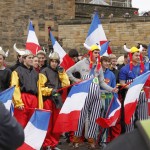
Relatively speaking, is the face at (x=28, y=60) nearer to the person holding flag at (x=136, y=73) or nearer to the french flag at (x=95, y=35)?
the person holding flag at (x=136, y=73)

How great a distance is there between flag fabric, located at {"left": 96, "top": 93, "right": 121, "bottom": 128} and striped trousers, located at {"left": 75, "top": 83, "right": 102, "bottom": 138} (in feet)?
0.35

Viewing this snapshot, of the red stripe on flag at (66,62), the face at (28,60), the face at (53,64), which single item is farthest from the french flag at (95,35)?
the face at (28,60)

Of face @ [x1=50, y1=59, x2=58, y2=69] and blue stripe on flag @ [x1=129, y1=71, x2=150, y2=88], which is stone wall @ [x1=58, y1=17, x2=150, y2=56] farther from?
face @ [x1=50, y1=59, x2=58, y2=69]

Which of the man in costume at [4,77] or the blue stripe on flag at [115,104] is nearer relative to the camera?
the man in costume at [4,77]

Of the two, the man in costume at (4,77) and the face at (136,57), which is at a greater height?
the face at (136,57)

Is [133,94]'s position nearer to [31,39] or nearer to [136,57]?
[136,57]

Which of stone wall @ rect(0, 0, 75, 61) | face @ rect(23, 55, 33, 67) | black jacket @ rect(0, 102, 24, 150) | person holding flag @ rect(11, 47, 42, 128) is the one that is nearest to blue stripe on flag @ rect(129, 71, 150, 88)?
person holding flag @ rect(11, 47, 42, 128)

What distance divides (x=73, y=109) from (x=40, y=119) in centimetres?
105

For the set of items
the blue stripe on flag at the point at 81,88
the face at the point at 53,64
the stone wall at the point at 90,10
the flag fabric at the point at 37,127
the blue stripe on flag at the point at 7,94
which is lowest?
the flag fabric at the point at 37,127

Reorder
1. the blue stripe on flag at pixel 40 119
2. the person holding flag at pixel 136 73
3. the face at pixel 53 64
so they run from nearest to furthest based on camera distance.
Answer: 1. the blue stripe on flag at pixel 40 119
2. the face at pixel 53 64
3. the person holding flag at pixel 136 73

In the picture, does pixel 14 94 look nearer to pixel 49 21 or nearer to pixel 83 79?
pixel 83 79

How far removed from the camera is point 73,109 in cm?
770

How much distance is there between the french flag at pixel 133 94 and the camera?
24.9ft

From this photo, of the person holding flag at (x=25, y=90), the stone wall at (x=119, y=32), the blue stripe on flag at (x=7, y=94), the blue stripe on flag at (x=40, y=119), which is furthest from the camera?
the stone wall at (x=119, y=32)
